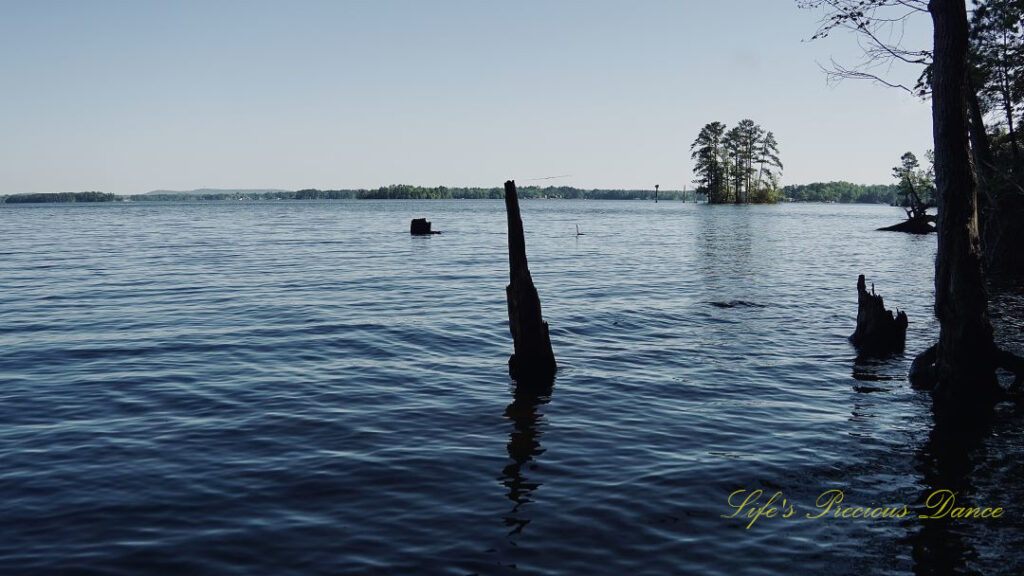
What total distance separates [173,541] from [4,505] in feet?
8.28

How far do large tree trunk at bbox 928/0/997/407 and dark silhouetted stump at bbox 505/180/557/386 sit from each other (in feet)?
22.9

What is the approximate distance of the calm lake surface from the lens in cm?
759

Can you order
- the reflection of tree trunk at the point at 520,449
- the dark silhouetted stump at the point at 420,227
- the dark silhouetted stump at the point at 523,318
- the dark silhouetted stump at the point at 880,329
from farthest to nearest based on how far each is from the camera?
the dark silhouetted stump at the point at 420,227, the dark silhouetted stump at the point at 880,329, the dark silhouetted stump at the point at 523,318, the reflection of tree trunk at the point at 520,449

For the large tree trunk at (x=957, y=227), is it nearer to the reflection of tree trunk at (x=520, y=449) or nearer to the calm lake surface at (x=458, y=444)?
the calm lake surface at (x=458, y=444)

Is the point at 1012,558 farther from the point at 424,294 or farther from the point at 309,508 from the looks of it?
the point at 424,294

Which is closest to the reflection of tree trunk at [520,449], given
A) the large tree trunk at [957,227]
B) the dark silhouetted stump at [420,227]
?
the large tree trunk at [957,227]

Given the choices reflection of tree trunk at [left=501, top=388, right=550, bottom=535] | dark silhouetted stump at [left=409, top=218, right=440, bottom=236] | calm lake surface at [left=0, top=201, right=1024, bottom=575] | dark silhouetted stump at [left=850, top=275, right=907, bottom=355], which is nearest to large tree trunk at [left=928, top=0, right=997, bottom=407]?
calm lake surface at [left=0, top=201, right=1024, bottom=575]

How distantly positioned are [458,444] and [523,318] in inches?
161

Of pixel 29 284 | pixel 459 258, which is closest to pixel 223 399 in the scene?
pixel 29 284

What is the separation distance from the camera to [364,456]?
10430mm

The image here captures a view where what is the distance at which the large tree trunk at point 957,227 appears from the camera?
38.6ft

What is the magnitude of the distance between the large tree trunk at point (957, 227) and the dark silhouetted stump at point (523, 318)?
275 inches

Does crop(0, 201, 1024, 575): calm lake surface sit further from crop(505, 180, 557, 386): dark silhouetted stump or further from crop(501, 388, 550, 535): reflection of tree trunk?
crop(505, 180, 557, 386): dark silhouetted stump

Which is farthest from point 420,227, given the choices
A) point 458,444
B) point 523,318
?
point 458,444
